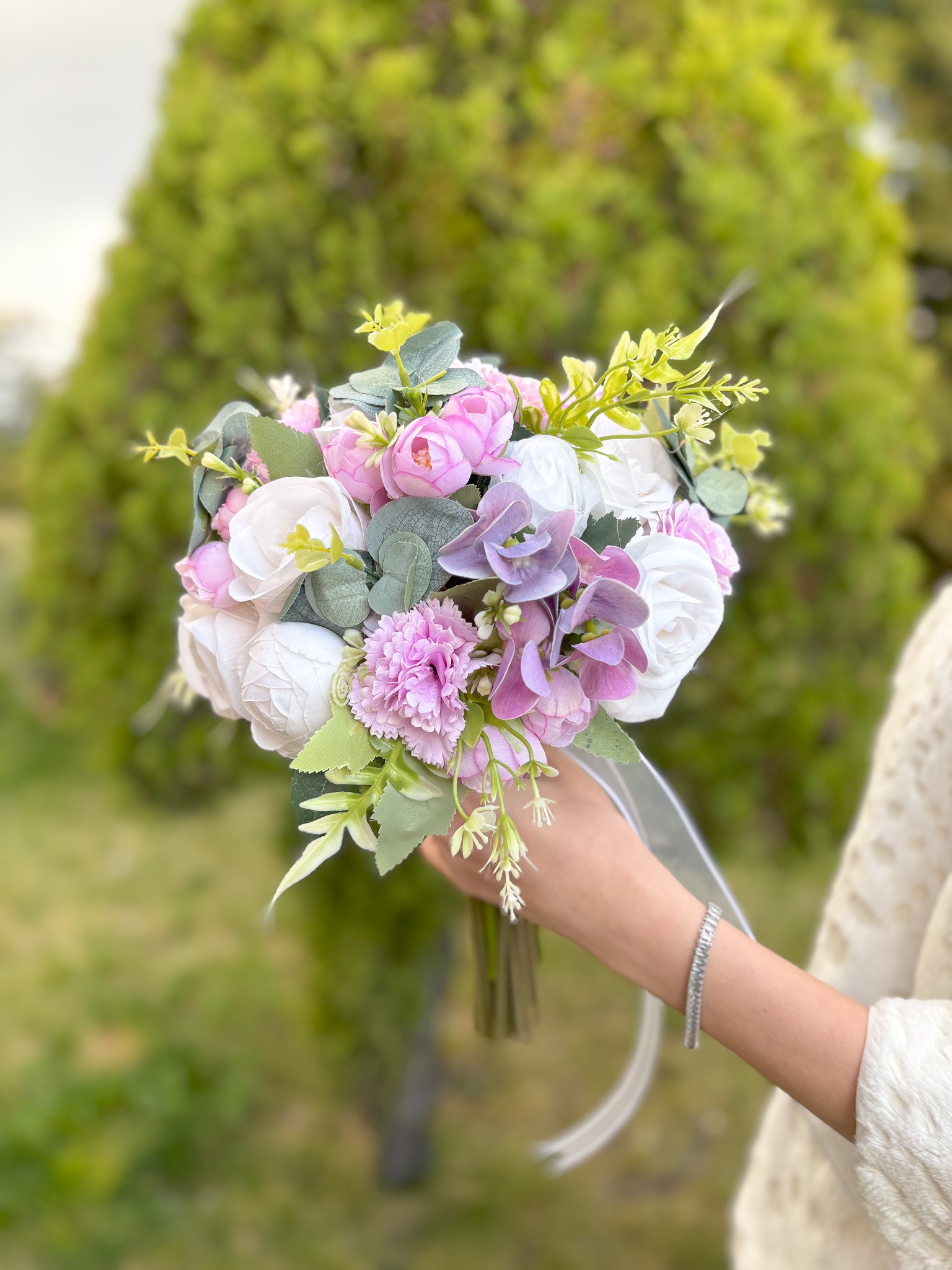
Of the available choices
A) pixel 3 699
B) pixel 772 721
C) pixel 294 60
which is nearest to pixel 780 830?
pixel 772 721

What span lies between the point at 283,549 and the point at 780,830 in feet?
4.59

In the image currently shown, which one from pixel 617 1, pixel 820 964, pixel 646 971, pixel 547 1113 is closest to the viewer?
pixel 646 971

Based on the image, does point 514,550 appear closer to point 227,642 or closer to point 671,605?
point 671,605

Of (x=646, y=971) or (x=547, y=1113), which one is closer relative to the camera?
(x=646, y=971)

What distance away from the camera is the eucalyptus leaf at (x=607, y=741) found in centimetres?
75

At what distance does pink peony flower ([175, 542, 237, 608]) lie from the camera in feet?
2.60

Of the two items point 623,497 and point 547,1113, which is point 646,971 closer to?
point 623,497

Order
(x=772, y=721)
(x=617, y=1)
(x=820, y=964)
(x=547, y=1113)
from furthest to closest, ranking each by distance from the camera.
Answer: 1. (x=547, y=1113)
2. (x=772, y=721)
3. (x=617, y=1)
4. (x=820, y=964)

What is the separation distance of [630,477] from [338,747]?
32 centimetres

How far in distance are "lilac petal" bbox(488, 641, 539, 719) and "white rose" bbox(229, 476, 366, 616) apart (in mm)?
152

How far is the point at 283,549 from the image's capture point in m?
0.73

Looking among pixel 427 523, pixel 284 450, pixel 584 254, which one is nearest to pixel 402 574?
pixel 427 523

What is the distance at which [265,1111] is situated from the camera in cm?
248

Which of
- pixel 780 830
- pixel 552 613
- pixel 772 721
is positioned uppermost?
pixel 552 613
